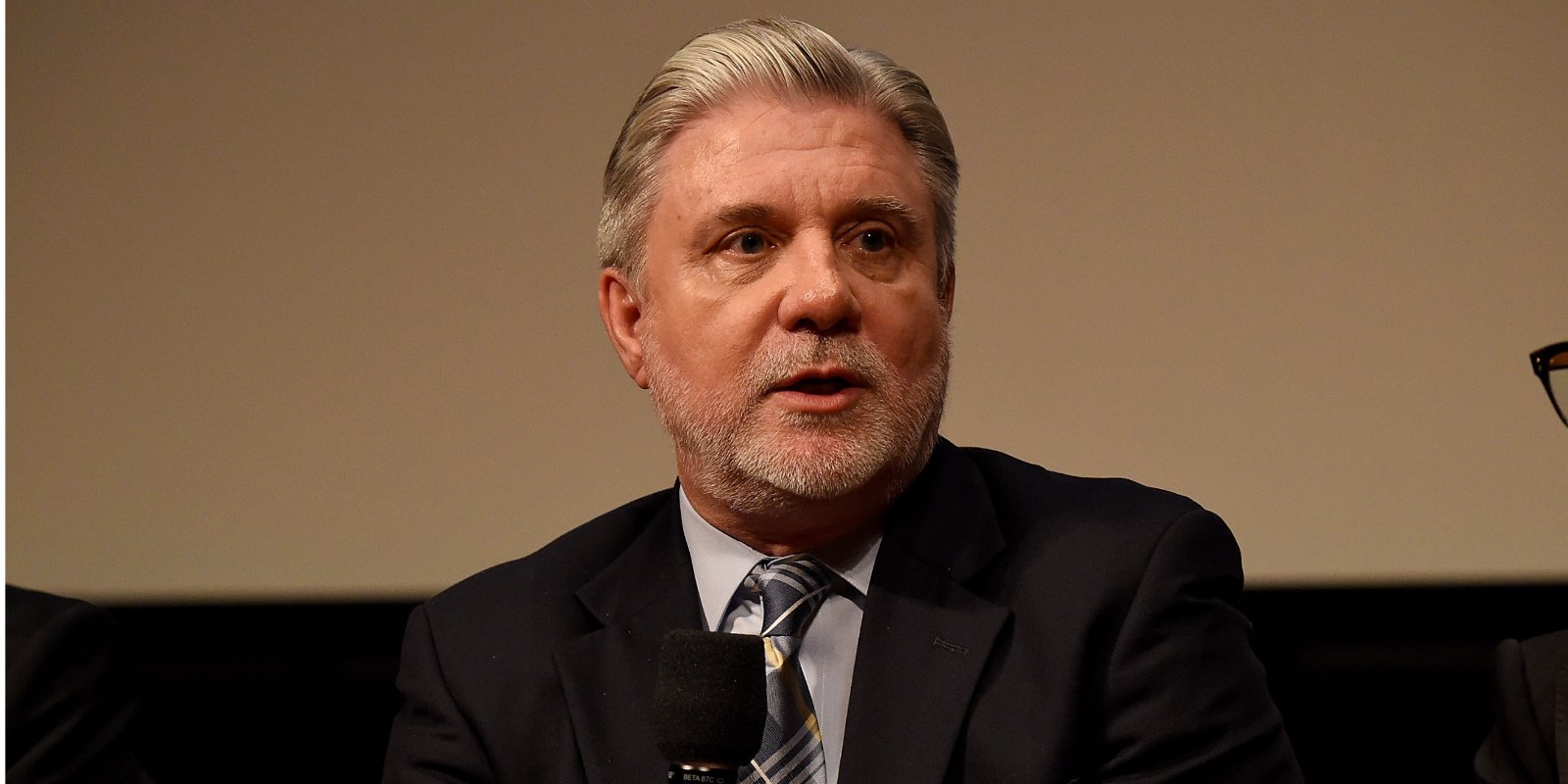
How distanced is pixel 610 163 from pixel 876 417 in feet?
1.61

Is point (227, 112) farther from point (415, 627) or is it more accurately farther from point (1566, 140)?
point (1566, 140)

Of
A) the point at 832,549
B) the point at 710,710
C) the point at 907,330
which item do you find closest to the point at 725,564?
the point at 832,549

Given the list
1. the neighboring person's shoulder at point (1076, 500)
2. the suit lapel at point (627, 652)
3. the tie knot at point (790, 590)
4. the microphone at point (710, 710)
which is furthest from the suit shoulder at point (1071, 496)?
the microphone at point (710, 710)

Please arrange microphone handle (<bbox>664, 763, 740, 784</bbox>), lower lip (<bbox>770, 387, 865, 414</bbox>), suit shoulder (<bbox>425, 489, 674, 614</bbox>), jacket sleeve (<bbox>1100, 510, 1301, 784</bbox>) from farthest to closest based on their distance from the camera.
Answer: suit shoulder (<bbox>425, 489, 674, 614</bbox>) → lower lip (<bbox>770, 387, 865, 414</bbox>) → jacket sleeve (<bbox>1100, 510, 1301, 784</bbox>) → microphone handle (<bbox>664, 763, 740, 784</bbox>)

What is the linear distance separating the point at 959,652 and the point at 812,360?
1.10 feet

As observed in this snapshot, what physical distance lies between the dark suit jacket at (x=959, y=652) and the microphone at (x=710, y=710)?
41 cm

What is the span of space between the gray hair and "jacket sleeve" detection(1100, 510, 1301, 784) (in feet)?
1.41

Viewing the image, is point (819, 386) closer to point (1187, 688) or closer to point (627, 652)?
point (627, 652)

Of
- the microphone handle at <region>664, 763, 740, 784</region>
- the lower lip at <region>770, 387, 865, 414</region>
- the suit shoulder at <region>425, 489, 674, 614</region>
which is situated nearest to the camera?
the microphone handle at <region>664, 763, 740, 784</region>

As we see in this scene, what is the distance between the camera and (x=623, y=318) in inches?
77.2

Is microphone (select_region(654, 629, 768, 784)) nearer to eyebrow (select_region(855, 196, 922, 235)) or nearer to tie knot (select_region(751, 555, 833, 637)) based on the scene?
tie knot (select_region(751, 555, 833, 637))

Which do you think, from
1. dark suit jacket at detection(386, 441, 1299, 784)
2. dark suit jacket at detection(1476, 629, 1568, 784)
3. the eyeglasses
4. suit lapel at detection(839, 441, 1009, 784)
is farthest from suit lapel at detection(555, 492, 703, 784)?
the eyeglasses

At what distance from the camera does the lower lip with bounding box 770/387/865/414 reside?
1.67 metres

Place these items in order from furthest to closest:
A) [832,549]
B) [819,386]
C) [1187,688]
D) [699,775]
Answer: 1. [832,549]
2. [819,386]
3. [1187,688]
4. [699,775]
